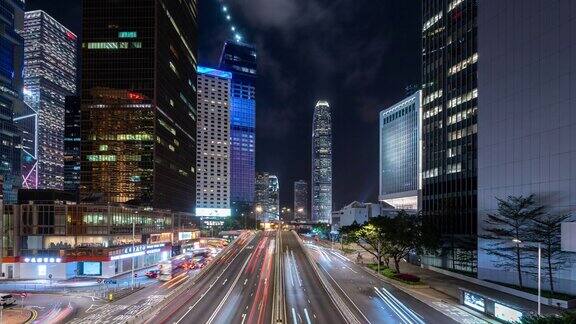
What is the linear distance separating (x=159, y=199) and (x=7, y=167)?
78453 millimetres

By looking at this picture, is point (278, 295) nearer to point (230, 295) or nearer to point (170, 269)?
point (230, 295)

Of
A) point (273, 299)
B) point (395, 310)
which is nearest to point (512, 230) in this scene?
point (395, 310)

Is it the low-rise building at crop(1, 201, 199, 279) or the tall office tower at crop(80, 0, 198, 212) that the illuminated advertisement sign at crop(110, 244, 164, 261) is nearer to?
the low-rise building at crop(1, 201, 199, 279)

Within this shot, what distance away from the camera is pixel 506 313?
49625mm

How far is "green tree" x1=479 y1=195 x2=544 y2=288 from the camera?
68.3 m

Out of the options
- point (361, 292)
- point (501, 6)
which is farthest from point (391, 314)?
point (501, 6)

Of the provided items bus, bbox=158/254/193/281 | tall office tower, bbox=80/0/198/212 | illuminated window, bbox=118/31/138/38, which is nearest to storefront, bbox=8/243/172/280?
bus, bbox=158/254/193/281

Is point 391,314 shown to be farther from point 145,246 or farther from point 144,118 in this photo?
point 144,118

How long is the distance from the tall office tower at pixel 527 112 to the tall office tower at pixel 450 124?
13.1 meters

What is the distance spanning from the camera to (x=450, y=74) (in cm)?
10656

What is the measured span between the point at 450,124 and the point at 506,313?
2471 inches

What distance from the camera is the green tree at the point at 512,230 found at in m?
68.3

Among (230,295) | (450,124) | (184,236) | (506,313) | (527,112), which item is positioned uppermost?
(450,124)

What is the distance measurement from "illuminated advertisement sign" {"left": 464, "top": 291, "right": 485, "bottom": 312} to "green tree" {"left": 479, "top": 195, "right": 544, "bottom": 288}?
13.6 metres
